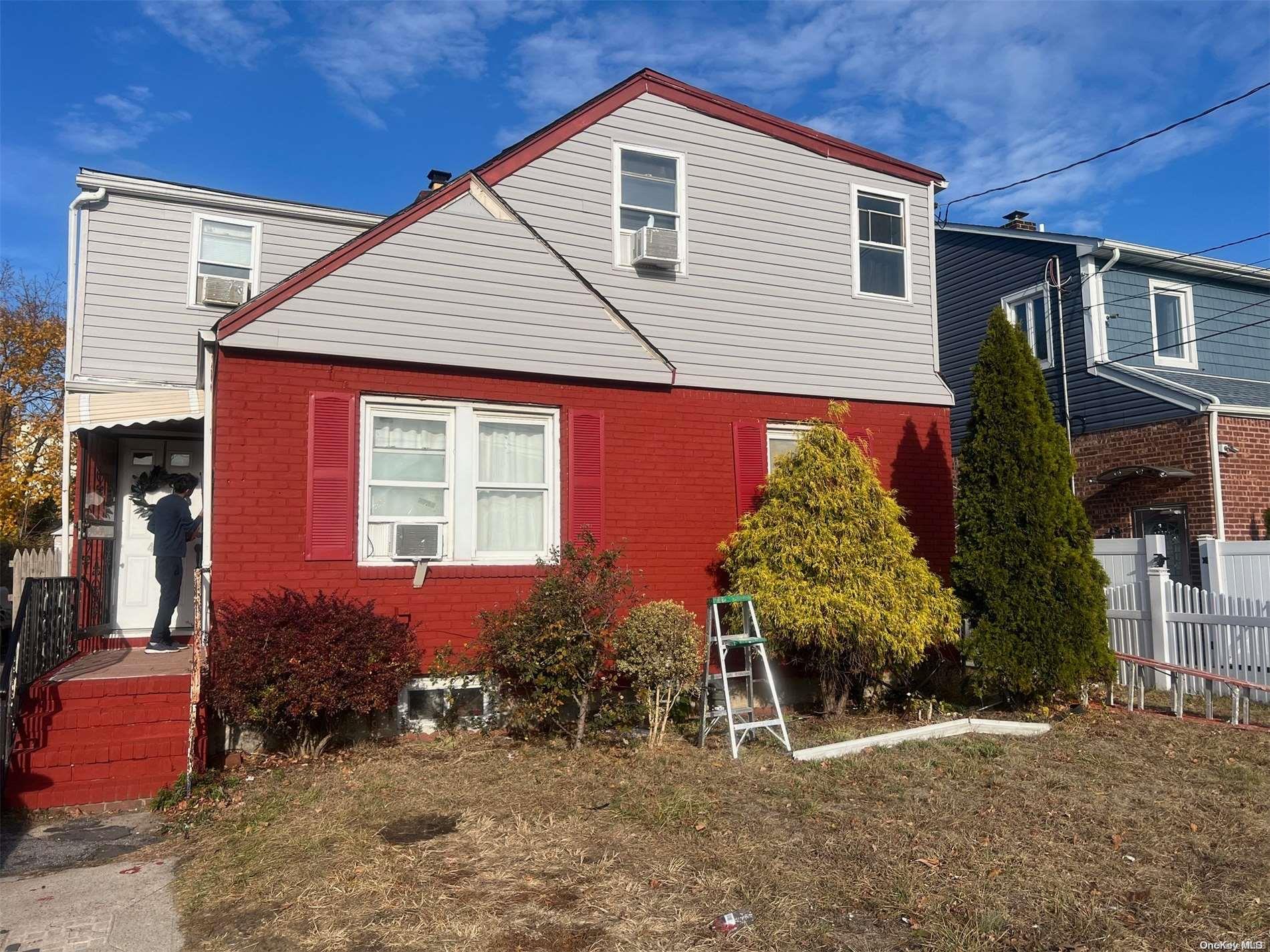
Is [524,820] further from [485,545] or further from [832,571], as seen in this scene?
[832,571]

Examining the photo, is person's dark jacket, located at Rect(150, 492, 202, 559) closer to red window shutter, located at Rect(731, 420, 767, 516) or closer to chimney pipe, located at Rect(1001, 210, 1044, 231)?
red window shutter, located at Rect(731, 420, 767, 516)

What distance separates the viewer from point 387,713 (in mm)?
8211

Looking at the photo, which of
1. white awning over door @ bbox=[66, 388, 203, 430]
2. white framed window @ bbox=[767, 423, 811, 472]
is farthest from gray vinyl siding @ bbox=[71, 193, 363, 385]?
white framed window @ bbox=[767, 423, 811, 472]

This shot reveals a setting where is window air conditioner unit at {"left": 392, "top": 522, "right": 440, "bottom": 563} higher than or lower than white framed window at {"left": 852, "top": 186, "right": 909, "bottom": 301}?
lower

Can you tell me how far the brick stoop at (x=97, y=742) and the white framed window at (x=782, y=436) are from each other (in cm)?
629

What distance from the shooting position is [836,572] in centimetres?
880

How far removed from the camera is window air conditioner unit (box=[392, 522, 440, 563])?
27.2 feet

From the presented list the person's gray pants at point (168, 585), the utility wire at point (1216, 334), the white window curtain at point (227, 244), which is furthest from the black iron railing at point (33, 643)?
the utility wire at point (1216, 334)

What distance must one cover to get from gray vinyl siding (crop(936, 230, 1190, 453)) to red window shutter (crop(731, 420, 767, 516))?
814 cm

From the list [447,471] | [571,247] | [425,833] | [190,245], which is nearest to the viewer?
[425,833]

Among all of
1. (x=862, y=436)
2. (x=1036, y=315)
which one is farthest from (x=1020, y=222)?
(x=862, y=436)

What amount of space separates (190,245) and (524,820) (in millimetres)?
9627

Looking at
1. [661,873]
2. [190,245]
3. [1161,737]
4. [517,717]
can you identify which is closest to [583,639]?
[517,717]

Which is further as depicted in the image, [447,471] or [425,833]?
[447,471]
